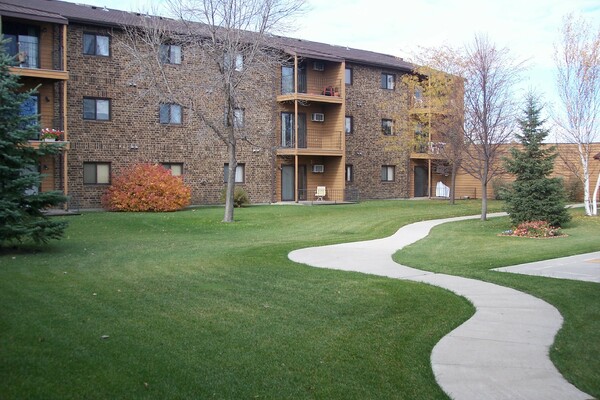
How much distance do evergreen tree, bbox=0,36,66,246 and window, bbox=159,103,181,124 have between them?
1656 cm

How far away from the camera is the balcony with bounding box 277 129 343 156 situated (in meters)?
32.1

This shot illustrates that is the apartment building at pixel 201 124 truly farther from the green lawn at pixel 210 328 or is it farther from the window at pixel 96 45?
the green lawn at pixel 210 328

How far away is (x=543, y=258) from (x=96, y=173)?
20376 mm

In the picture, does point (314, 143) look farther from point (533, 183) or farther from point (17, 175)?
point (17, 175)

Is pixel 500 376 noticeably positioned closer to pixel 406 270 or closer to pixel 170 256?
pixel 406 270

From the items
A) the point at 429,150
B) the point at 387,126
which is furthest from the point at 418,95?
the point at 429,150


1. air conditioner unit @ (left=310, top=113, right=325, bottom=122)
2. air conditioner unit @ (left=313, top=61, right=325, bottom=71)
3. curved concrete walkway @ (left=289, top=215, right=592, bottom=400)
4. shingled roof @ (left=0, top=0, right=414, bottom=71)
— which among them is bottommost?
curved concrete walkway @ (left=289, top=215, right=592, bottom=400)

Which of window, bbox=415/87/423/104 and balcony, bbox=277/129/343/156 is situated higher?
window, bbox=415/87/423/104

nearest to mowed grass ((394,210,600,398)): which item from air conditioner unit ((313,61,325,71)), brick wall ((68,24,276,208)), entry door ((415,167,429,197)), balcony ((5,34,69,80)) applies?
brick wall ((68,24,276,208))

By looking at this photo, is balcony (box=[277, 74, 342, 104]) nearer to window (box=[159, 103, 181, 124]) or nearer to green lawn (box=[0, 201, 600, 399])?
window (box=[159, 103, 181, 124])

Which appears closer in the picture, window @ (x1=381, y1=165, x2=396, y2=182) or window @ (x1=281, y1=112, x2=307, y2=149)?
window @ (x1=281, y1=112, x2=307, y2=149)

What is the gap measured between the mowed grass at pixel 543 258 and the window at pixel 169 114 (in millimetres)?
14531

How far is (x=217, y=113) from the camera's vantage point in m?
27.5

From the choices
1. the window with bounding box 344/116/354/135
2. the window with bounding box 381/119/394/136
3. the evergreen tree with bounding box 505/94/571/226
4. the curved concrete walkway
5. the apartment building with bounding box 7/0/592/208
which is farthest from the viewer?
the window with bounding box 381/119/394/136
